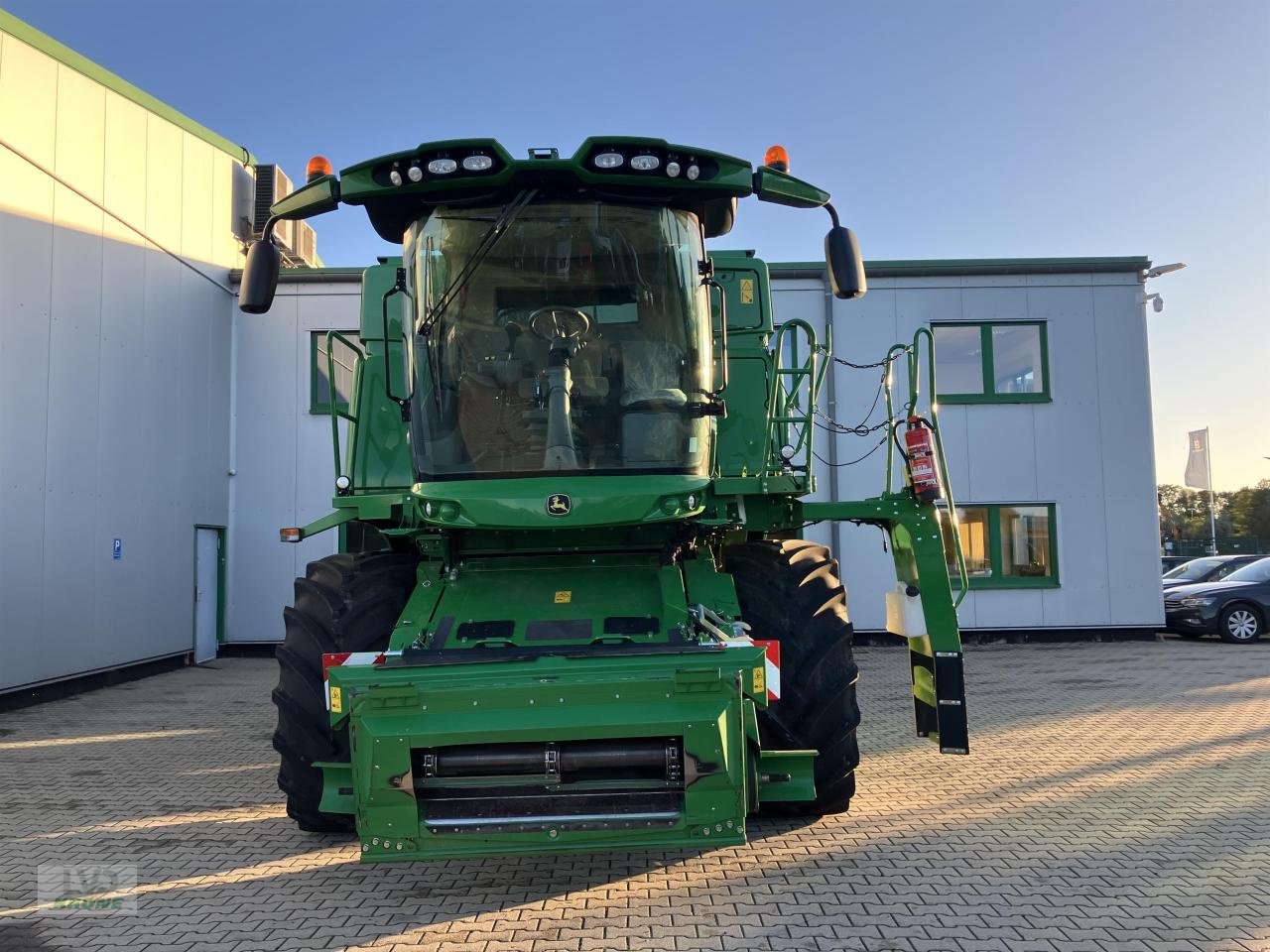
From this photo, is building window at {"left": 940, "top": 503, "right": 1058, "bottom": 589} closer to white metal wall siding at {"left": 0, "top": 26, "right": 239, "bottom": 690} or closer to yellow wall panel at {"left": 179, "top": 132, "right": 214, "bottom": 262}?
white metal wall siding at {"left": 0, "top": 26, "right": 239, "bottom": 690}

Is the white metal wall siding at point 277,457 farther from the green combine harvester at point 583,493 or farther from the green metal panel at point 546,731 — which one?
the green metal panel at point 546,731

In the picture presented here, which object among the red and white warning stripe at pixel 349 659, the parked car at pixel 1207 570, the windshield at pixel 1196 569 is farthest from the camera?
the windshield at pixel 1196 569

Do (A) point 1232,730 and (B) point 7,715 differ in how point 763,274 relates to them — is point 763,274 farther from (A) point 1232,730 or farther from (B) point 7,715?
(B) point 7,715

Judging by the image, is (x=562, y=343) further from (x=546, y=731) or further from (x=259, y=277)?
(x=546, y=731)

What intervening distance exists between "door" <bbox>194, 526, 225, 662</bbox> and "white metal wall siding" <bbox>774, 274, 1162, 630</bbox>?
9.07m

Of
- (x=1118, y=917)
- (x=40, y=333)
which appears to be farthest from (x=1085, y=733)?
(x=40, y=333)

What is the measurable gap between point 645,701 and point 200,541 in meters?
11.3

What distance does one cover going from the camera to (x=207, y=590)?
1327cm

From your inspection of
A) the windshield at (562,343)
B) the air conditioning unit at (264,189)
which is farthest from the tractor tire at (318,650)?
the air conditioning unit at (264,189)

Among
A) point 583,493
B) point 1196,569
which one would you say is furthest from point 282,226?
point 1196,569

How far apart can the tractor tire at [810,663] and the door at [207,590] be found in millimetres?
10652

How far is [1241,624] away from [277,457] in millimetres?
15428

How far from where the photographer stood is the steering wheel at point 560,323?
4508 mm

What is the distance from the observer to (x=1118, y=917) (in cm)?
376
